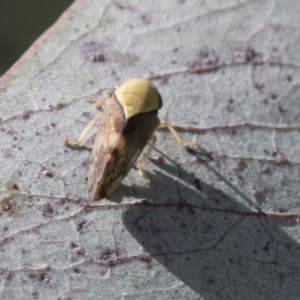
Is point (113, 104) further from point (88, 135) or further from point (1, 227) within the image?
point (1, 227)

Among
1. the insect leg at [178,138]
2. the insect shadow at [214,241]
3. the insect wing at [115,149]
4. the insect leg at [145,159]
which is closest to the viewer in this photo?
the insect wing at [115,149]

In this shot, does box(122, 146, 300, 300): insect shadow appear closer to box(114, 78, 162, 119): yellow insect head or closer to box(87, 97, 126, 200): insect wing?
box(87, 97, 126, 200): insect wing

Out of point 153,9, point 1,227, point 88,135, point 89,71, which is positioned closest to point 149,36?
point 153,9

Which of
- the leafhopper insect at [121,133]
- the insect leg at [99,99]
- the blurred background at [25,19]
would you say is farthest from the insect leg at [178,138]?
the blurred background at [25,19]

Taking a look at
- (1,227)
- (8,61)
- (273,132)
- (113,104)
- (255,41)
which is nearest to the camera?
(1,227)

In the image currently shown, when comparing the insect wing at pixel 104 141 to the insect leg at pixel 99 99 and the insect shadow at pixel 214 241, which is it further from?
the insect shadow at pixel 214 241

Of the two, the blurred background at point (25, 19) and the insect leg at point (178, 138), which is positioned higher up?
the blurred background at point (25, 19)

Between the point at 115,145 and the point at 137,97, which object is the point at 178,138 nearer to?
the point at 137,97

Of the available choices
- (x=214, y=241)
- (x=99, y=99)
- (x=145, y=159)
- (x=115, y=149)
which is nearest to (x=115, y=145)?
(x=115, y=149)
